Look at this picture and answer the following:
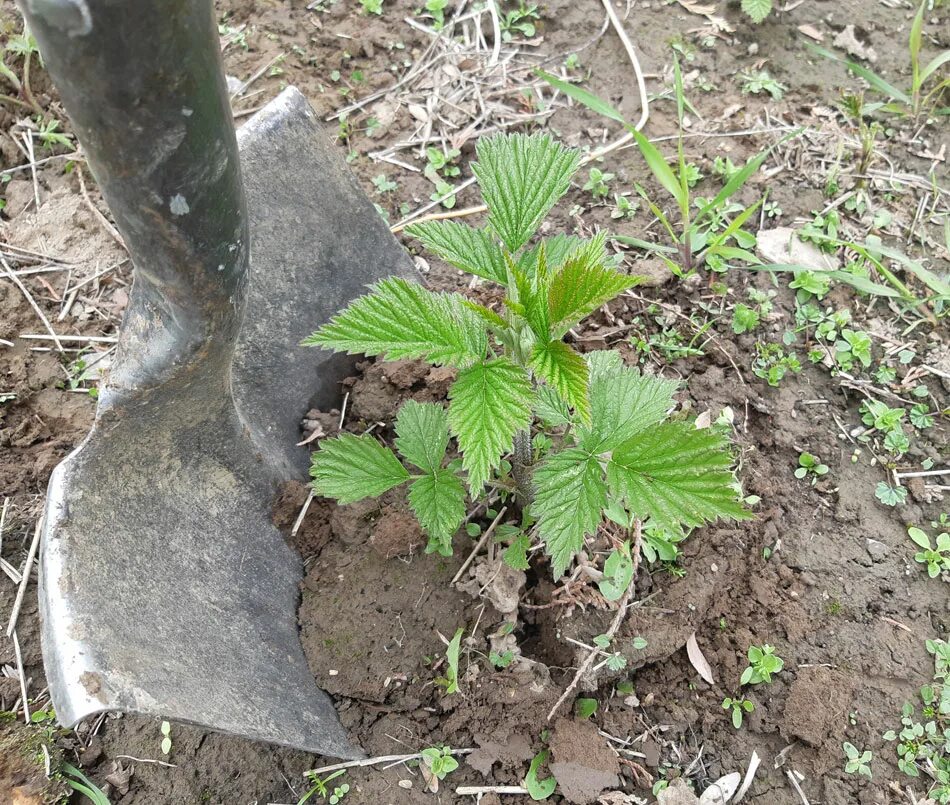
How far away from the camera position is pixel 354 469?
4.78 feet

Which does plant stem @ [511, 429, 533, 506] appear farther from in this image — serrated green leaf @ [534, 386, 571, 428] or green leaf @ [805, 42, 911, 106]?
green leaf @ [805, 42, 911, 106]

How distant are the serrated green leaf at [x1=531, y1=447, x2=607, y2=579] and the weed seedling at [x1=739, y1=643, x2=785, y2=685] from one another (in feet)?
1.86

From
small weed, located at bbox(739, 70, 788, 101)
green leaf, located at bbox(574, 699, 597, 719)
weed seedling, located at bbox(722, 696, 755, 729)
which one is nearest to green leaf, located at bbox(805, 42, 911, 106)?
small weed, located at bbox(739, 70, 788, 101)

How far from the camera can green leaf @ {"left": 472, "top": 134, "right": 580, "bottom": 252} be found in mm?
1275

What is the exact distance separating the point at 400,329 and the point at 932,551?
4.36 ft

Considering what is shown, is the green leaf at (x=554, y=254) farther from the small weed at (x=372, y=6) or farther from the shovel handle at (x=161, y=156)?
the small weed at (x=372, y=6)

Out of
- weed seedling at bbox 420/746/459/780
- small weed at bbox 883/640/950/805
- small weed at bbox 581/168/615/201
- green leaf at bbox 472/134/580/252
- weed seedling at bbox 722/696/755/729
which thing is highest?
green leaf at bbox 472/134/580/252

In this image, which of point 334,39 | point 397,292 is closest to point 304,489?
point 397,292

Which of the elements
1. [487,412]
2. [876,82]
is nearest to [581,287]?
[487,412]

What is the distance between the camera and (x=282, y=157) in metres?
1.66

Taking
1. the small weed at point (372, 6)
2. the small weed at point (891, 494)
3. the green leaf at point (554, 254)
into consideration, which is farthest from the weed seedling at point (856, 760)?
the small weed at point (372, 6)

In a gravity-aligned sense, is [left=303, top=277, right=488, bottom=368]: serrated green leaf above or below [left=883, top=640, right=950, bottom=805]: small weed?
above

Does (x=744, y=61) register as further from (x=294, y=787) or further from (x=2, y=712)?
(x=2, y=712)

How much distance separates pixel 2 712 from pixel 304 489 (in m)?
0.75
